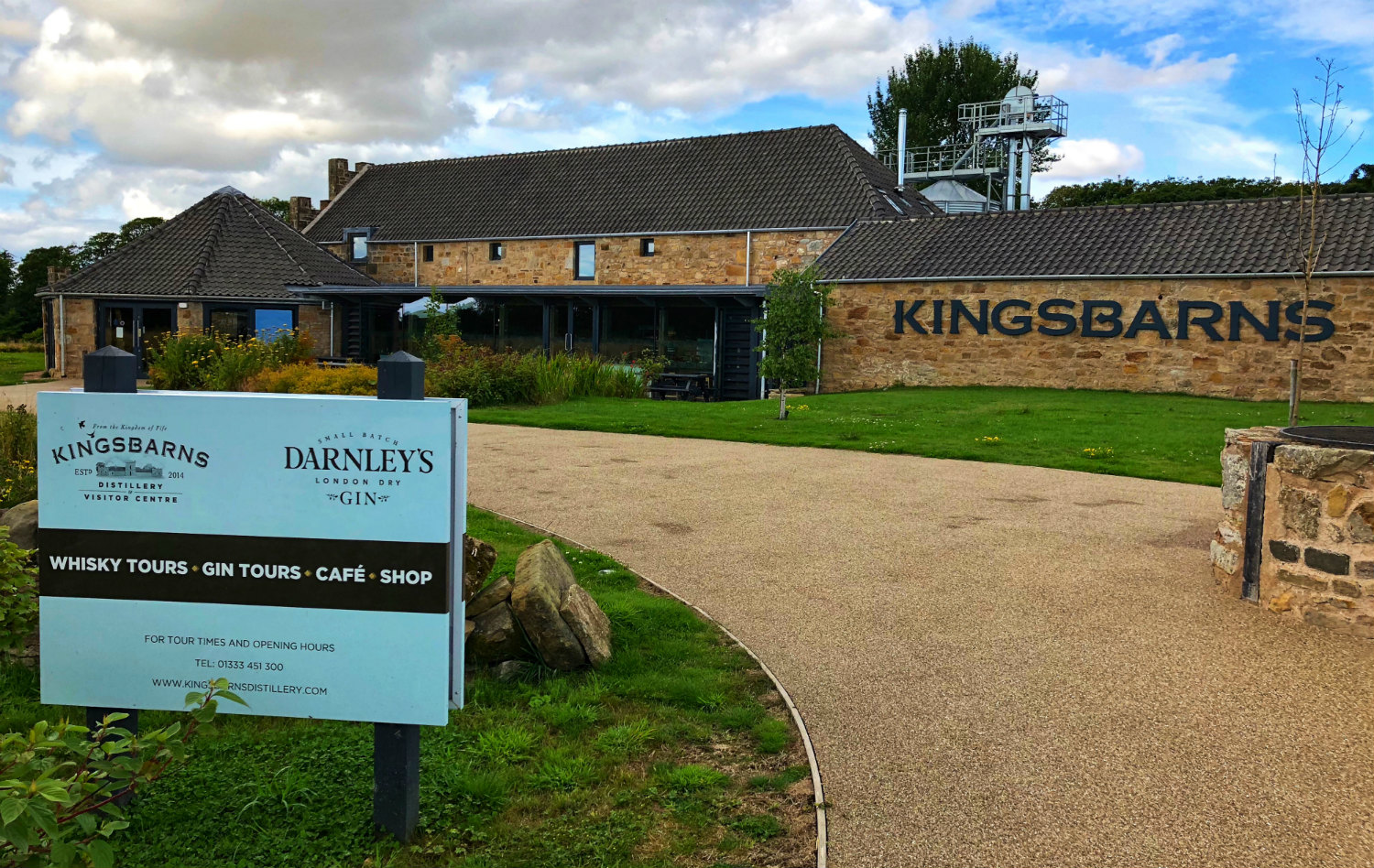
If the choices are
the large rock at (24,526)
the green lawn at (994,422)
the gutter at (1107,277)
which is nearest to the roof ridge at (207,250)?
the green lawn at (994,422)

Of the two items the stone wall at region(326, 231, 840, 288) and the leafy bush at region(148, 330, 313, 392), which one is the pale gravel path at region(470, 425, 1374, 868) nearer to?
the leafy bush at region(148, 330, 313, 392)

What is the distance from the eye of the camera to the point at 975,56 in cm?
5753

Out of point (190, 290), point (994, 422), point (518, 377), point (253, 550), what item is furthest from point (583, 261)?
point (253, 550)

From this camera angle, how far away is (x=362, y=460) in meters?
3.58

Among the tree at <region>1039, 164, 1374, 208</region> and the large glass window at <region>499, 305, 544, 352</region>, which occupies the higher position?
the tree at <region>1039, 164, 1374, 208</region>

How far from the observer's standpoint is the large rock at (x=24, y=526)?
19.8 feet

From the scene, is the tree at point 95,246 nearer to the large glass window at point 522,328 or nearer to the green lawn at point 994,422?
the large glass window at point 522,328

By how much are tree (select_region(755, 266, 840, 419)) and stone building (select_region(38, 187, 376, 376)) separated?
15862mm

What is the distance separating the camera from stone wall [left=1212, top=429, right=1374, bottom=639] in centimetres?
614

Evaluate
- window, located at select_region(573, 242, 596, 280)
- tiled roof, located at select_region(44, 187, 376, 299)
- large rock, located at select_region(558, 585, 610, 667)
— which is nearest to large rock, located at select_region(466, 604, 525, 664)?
large rock, located at select_region(558, 585, 610, 667)

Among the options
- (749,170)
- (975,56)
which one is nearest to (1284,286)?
(749,170)

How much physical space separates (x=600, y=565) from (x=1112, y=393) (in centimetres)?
1721

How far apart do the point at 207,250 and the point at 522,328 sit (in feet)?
33.5

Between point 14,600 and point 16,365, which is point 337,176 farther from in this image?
point 14,600
